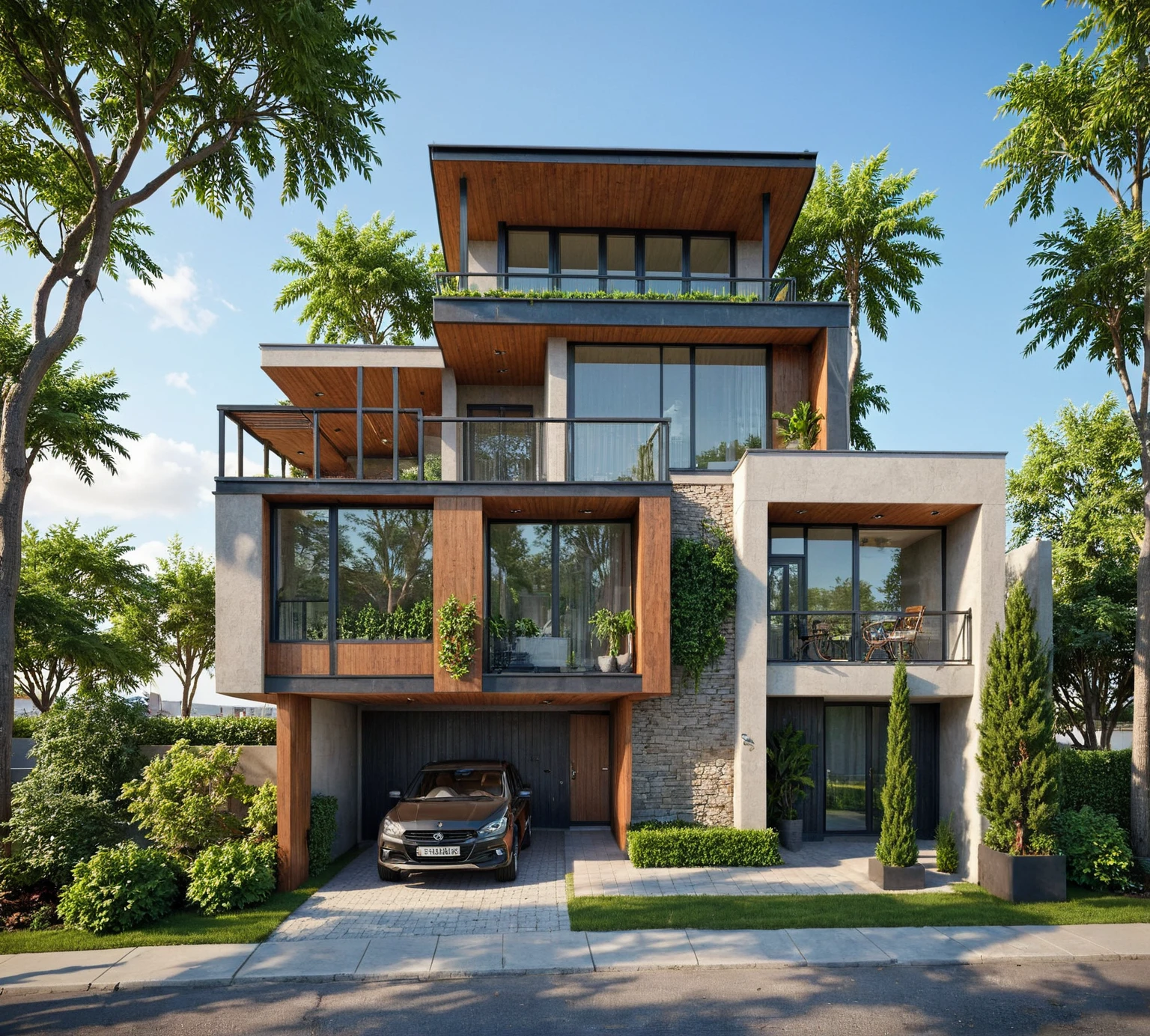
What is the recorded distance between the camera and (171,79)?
12.7 metres

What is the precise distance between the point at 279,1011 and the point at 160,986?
1.57m

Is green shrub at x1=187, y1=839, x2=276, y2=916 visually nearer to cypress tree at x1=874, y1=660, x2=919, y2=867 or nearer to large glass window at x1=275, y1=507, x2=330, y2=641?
large glass window at x1=275, y1=507, x2=330, y2=641

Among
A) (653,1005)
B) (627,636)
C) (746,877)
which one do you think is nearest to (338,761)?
(627,636)

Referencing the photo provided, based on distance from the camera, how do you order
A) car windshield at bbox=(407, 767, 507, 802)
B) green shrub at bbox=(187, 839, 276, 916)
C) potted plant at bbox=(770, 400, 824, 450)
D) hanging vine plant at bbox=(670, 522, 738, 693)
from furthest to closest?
1. potted plant at bbox=(770, 400, 824, 450)
2. hanging vine plant at bbox=(670, 522, 738, 693)
3. car windshield at bbox=(407, 767, 507, 802)
4. green shrub at bbox=(187, 839, 276, 916)

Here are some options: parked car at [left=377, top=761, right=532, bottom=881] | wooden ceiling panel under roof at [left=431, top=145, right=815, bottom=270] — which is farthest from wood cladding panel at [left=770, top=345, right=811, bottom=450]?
parked car at [left=377, top=761, right=532, bottom=881]

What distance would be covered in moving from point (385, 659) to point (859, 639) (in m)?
8.32

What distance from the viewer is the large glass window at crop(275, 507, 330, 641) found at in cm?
1236

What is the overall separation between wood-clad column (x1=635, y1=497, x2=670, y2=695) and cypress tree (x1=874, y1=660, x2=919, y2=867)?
340cm

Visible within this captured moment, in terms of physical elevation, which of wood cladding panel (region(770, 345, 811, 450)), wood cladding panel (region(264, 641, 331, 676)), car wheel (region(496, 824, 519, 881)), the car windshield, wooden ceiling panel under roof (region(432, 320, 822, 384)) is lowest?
car wheel (region(496, 824, 519, 881))

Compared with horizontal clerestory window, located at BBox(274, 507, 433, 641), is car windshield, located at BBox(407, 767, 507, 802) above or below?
below

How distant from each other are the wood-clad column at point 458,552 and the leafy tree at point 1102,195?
11.2 metres

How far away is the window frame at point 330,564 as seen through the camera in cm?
1224

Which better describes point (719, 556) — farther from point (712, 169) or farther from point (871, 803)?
point (712, 169)

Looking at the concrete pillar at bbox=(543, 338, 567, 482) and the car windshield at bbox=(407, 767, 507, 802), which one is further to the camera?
the concrete pillar at bbox=(543, 338, 567, 482)
